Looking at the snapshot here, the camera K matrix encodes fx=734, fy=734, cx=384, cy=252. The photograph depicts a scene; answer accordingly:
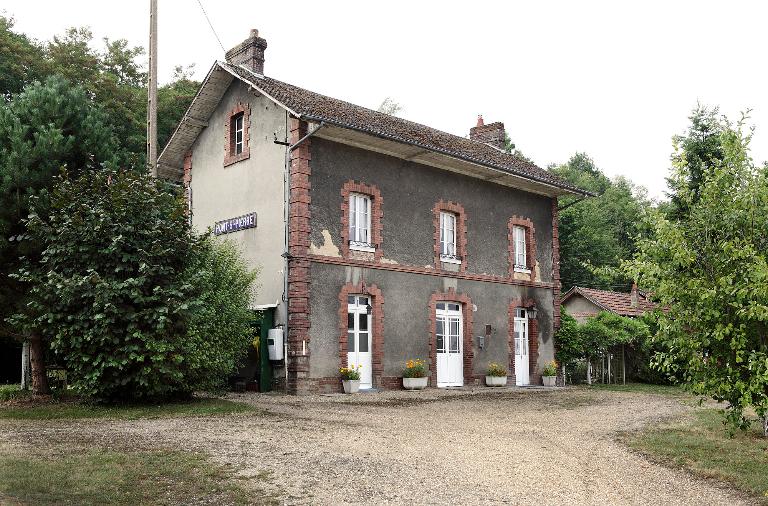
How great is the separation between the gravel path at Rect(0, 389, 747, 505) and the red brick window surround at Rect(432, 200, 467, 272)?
18.6 feet

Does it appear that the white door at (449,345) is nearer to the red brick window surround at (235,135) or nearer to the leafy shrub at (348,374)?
the leafy shrub at (348,374)

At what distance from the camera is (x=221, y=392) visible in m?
14.1

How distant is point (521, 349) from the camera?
777 inches

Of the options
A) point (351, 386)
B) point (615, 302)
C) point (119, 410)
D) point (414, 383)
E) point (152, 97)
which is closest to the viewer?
point (119, 410)

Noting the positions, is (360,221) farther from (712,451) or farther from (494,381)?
(712,451)

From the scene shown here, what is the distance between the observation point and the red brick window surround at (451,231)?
57.5ft

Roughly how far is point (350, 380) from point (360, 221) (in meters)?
3.52

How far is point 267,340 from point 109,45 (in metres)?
18.4

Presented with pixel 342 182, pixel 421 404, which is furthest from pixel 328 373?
pixel 342 182

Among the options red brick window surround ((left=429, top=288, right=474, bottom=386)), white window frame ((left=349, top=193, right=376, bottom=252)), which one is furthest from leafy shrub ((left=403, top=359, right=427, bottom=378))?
white window frame ((left=349, top=193, right=376, bottom=252))

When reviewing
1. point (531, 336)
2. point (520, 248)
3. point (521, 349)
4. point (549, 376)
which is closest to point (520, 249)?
point (520, 248)

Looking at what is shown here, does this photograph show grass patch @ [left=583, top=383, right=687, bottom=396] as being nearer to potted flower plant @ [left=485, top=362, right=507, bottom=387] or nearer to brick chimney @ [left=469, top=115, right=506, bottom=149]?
potted flower plant @ [left=485, top=362, right=507, bottom=387]

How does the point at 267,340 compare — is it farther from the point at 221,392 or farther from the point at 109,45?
the point at 109,45

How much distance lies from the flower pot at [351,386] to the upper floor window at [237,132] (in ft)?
19.8
